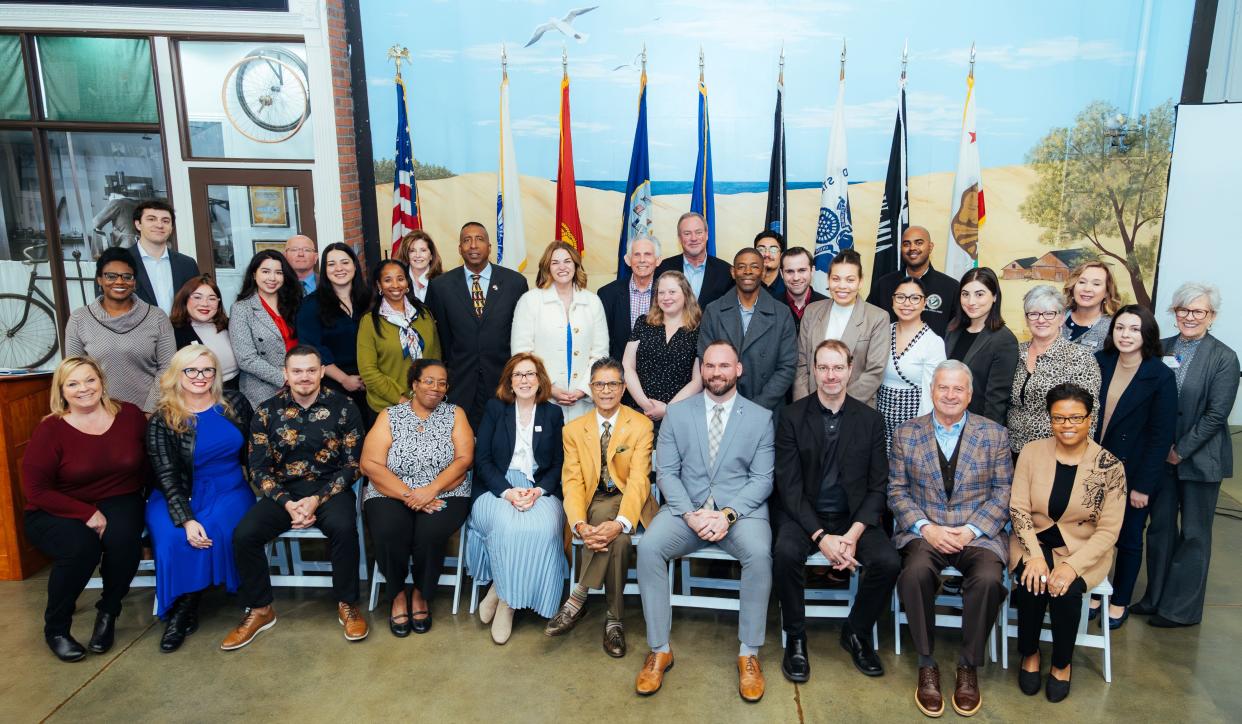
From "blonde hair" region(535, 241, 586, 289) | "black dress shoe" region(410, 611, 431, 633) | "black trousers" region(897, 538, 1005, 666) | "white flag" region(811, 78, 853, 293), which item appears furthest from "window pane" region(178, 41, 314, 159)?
"black trousers" region(897, 538, 1005, 666)

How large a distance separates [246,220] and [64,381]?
2.78 metres

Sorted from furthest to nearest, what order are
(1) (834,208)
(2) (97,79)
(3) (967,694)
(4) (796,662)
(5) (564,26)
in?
(5) (564,26) → (1) (834,208) → (2) (97,79) → (4) (796,662) → (3) (967,694)

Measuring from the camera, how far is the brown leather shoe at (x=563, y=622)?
3.44m

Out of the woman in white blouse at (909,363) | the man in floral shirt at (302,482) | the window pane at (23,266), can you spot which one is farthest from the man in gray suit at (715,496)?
the window pane at (23,266)

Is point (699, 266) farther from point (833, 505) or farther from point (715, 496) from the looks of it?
point (833, 505)

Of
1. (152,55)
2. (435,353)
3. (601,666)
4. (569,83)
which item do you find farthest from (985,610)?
(152,55)

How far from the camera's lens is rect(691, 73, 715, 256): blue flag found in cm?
589

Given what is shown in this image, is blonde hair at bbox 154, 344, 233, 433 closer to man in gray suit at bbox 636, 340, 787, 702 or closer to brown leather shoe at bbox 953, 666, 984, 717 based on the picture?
man in gray suit at bbox 636, 340, 787, 702

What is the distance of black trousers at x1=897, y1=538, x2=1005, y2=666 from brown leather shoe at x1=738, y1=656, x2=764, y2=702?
64cm

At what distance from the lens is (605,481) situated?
358 cm

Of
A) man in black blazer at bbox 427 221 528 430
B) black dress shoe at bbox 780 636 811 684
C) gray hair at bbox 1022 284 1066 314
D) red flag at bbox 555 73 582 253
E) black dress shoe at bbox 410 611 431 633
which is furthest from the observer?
red flag at bbox 555 73 582 253

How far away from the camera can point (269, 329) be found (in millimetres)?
4027

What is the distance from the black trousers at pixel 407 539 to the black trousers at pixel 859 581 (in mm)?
1515

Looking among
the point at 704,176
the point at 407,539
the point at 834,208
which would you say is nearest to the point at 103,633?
the point at 407,539
